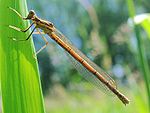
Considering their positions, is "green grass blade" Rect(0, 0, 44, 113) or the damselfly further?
the damselfly

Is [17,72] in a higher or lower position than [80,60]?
lower

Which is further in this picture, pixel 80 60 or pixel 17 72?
pixel 80 60

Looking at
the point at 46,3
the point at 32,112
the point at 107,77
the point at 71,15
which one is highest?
the point at 71,15

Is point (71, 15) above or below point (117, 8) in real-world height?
below

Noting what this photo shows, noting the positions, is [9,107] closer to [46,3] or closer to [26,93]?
[26,93]

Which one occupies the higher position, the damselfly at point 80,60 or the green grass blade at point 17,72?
the damselfly at point 80,60

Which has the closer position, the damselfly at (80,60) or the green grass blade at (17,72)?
the green grass blade at (17,72)

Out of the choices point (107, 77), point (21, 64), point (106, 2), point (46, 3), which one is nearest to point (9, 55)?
point (21, 64)

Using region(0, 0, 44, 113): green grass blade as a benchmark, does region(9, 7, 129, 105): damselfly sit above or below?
above
